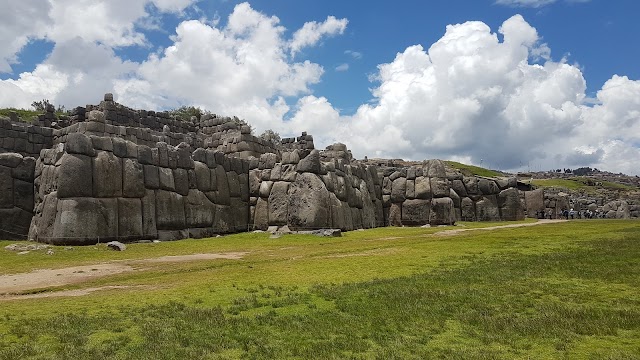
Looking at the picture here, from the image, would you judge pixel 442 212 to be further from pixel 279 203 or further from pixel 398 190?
pixel 279 203

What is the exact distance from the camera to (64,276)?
15523 millimetres

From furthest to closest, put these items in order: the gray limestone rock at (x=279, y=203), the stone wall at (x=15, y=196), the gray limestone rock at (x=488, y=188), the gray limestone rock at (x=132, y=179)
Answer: the gray limestone rock at (x=488, y=188) < the gray limestone rock at (x=279, y=203) < the gray limestone rock at (x=132, y=179) < the stone wall at (x=15, y=196)

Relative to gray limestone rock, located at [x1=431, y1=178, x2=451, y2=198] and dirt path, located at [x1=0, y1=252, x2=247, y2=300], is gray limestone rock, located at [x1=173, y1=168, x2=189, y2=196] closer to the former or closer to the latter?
dirt path, located at [x1=0, y1=252, x2=247, y2=300]

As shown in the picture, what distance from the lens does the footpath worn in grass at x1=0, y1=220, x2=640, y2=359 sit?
24.9ft

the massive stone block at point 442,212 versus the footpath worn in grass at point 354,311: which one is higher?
the massive stone block at point 442,212

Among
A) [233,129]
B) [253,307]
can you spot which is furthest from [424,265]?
[233,129]

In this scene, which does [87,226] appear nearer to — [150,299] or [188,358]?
[150,299]

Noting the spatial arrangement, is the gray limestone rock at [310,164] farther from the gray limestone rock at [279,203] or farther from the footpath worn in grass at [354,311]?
the footpath worn in grass at [354,311]

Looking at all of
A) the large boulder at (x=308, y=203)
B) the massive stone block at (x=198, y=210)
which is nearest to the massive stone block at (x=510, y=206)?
the large boulder at (x=308, y=203)

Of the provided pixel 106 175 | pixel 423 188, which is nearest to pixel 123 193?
pixel 106 175

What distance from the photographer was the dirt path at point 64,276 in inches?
517

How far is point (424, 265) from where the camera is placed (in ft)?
53.7

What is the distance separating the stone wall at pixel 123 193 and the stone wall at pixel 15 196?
89cm

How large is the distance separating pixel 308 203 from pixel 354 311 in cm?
2127
